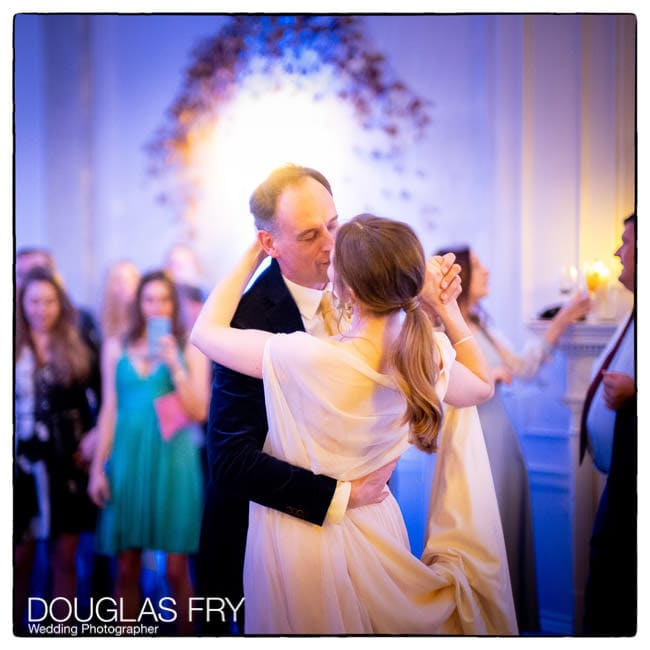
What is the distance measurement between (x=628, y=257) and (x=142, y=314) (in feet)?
5.65

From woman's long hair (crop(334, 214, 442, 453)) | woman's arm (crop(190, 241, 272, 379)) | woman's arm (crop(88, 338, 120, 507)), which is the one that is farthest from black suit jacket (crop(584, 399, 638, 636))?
woman's arm (crop(88, 338, 120, 507))

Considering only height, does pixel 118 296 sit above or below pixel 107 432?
above

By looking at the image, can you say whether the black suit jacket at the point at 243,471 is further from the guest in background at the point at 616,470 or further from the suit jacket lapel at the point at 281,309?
the guest in background at the point at 616,470

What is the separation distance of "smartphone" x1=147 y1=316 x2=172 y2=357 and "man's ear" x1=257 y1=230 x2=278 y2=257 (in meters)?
0.43

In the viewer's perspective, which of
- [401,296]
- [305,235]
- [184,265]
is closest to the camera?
[401,296]

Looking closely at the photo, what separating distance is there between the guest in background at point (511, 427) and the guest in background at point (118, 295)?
113 cm

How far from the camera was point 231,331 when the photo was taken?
2.72 m

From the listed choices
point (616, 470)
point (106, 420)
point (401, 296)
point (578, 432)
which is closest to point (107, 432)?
point (106, 420)

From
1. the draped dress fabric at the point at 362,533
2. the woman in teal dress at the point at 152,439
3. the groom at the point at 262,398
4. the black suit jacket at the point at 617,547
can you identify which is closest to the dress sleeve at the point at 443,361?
the draped dress fabric at the point at 362,533

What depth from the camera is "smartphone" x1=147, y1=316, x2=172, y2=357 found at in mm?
2889

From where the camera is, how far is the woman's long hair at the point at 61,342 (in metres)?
2.90

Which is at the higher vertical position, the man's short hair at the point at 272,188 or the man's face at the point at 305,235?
the man's short hair at the point at 272,188

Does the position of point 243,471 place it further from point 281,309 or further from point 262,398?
point 281,309

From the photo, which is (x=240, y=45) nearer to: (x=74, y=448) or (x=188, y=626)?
(x=74, y=448)
